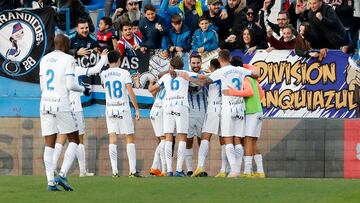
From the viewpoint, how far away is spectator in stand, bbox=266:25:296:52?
25.9m

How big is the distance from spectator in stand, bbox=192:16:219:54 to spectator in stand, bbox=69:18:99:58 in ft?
6.92

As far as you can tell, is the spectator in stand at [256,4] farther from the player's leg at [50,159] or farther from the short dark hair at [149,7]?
the player's leg at [50,159]

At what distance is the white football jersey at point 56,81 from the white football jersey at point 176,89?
16.4ft

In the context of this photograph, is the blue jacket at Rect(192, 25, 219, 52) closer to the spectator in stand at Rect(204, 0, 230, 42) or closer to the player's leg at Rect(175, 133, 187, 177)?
the spectator in stand at Rect(204, 0, 230, 42)

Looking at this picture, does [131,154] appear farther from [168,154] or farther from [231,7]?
[231,7]

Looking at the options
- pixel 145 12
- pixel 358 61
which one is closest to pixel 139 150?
pixel 145 12

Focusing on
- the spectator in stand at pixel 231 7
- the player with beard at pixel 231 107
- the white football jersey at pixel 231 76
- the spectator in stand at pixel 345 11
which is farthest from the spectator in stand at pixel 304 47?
the white football jersey at pixel 231 76

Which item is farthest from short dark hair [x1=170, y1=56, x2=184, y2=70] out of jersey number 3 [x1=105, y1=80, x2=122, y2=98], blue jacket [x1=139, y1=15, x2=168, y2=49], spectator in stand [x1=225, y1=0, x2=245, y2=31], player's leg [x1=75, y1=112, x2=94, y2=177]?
spectator in stand [x1=225, y1=0, x2=245, y2=31]

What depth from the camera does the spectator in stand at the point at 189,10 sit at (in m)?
27.3

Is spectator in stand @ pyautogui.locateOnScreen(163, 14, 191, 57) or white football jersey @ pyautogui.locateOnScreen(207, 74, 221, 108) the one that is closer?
white football jersey @ pyautogui.locateOnScreen(207, 74, 221, 108)

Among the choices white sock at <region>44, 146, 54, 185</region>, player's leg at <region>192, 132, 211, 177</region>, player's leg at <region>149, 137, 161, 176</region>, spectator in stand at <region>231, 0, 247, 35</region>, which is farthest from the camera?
spectator in stand at <region>231, 0, 247, 35</region>

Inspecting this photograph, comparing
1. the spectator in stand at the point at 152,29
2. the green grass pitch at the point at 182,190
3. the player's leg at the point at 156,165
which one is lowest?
the green grass pitch at the point at 182,190

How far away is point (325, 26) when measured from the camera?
2567 centimetres

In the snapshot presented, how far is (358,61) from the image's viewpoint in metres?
25.3
